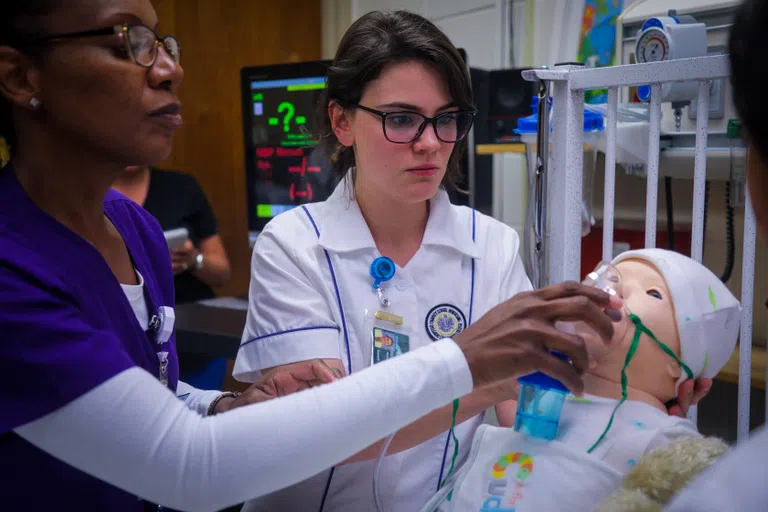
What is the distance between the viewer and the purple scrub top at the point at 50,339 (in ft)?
2.77

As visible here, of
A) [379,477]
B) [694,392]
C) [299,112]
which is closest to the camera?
[694,392]

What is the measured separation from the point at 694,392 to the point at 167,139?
0.98 m

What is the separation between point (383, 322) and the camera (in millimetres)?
1385

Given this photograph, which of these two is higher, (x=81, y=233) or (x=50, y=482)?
(x=81, y=233)

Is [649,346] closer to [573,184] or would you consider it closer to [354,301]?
[573,184]

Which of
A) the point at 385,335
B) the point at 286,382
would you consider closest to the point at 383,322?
the point at 385,335

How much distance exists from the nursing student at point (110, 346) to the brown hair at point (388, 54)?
497 millimetres

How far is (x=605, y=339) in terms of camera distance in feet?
3.51

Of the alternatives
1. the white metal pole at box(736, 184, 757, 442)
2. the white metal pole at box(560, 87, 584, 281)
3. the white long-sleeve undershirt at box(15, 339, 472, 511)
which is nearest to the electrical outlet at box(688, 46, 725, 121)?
the white metal pole at box(560, 87, 584, 281)

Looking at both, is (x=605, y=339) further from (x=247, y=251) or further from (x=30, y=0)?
(x=247, y=251)

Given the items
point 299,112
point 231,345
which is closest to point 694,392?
point 231,345

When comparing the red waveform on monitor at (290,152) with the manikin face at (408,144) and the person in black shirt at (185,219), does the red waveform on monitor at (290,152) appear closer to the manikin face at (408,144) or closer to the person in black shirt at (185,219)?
the person in black shirt at (185,219)

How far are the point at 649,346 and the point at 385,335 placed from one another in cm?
48

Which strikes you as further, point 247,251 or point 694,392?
point 247,251
